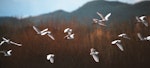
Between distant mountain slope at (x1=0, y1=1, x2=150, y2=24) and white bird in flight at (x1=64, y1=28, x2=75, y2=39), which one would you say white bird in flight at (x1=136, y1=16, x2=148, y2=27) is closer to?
distant mountain slope at (x1=0, y1=1, x2=150, y2=24)

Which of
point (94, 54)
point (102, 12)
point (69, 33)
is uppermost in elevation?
point (102, 12)

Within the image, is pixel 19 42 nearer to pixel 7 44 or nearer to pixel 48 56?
pixel 7 44

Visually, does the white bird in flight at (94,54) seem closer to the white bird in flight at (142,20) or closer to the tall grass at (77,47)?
the tall grass at (77,47)

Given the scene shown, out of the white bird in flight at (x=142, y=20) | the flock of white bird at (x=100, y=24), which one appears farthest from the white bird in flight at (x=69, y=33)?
the white bird in flight at (x=142, y=20)

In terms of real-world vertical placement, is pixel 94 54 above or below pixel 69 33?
below

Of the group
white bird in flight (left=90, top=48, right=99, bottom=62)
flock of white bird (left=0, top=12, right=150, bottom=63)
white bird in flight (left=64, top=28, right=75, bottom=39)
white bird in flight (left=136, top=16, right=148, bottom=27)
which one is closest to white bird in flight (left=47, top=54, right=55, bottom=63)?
flock of white bird (left=0, top=12, right=150, bottom=63)

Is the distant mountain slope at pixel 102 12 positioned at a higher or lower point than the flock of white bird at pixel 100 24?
higher

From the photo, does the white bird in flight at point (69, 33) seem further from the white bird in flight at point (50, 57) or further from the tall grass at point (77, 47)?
the white bird in flight at point (50, 57)

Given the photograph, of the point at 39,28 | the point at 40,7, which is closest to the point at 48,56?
the point at 39,28

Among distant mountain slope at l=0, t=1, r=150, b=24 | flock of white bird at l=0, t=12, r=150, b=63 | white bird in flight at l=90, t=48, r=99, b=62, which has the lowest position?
white bird in flight at l=90, t=48, r=99, b=62


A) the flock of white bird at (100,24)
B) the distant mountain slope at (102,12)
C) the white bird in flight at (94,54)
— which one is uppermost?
the distant mountain slope at (102,12)

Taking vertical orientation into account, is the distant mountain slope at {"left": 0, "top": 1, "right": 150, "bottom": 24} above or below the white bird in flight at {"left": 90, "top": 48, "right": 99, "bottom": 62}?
above

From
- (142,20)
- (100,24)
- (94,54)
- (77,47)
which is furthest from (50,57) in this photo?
(142,20)

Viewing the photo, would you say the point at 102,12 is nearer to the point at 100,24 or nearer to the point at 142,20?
the point at 100,24
